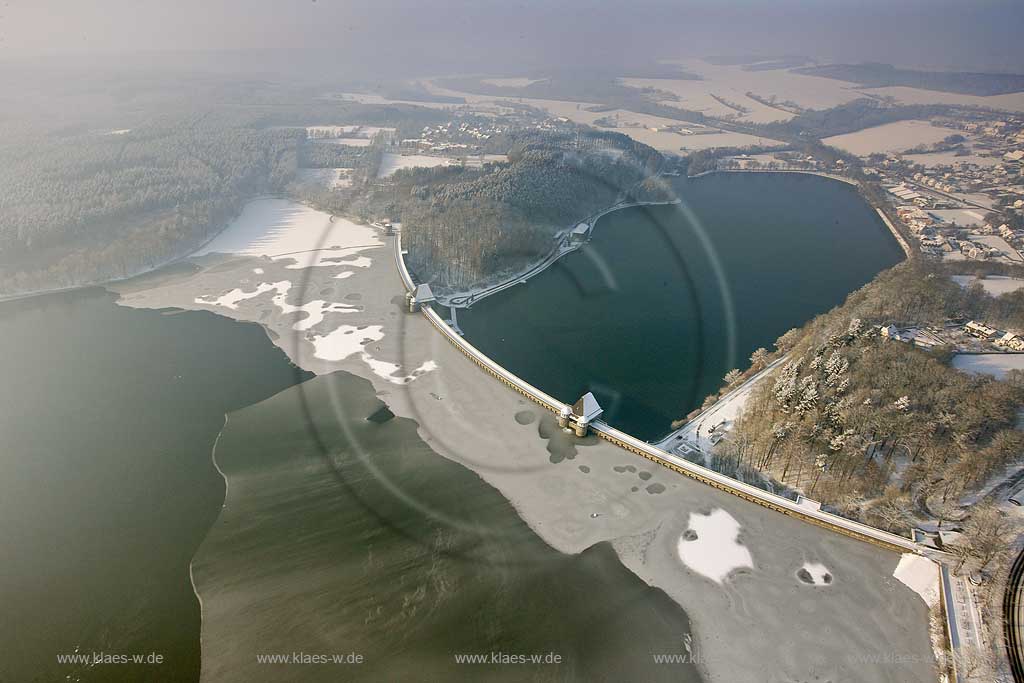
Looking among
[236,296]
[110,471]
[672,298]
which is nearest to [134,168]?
[236,296]

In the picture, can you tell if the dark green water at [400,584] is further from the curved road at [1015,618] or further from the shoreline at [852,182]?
the shoreline at [852,182]

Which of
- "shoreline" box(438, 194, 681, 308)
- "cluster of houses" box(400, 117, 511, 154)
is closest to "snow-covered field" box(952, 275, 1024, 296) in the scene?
"shoreline" box(438, 194, 681, 308)

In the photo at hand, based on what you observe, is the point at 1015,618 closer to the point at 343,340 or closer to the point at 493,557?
the point at 493,557

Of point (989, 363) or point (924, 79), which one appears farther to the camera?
point (924, 79)

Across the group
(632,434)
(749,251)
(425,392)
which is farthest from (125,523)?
(749,251)

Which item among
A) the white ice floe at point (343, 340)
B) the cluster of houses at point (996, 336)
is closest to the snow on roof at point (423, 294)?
the white ice floe at point (343, 340)

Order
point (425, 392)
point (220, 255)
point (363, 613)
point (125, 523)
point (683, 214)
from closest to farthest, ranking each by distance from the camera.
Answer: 1. point (363, 613)
2. point (125, 523)
3. point (425, 392)
4. point (220, 255)
5. point (683, 214)

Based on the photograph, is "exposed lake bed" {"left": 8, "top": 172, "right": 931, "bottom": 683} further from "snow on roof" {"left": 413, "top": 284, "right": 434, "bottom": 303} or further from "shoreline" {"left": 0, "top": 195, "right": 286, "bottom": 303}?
"shoreline" {"left": 0, "top": 195, "right": 286, "bottom": 303}

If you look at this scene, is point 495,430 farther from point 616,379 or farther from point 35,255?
point 35,255
